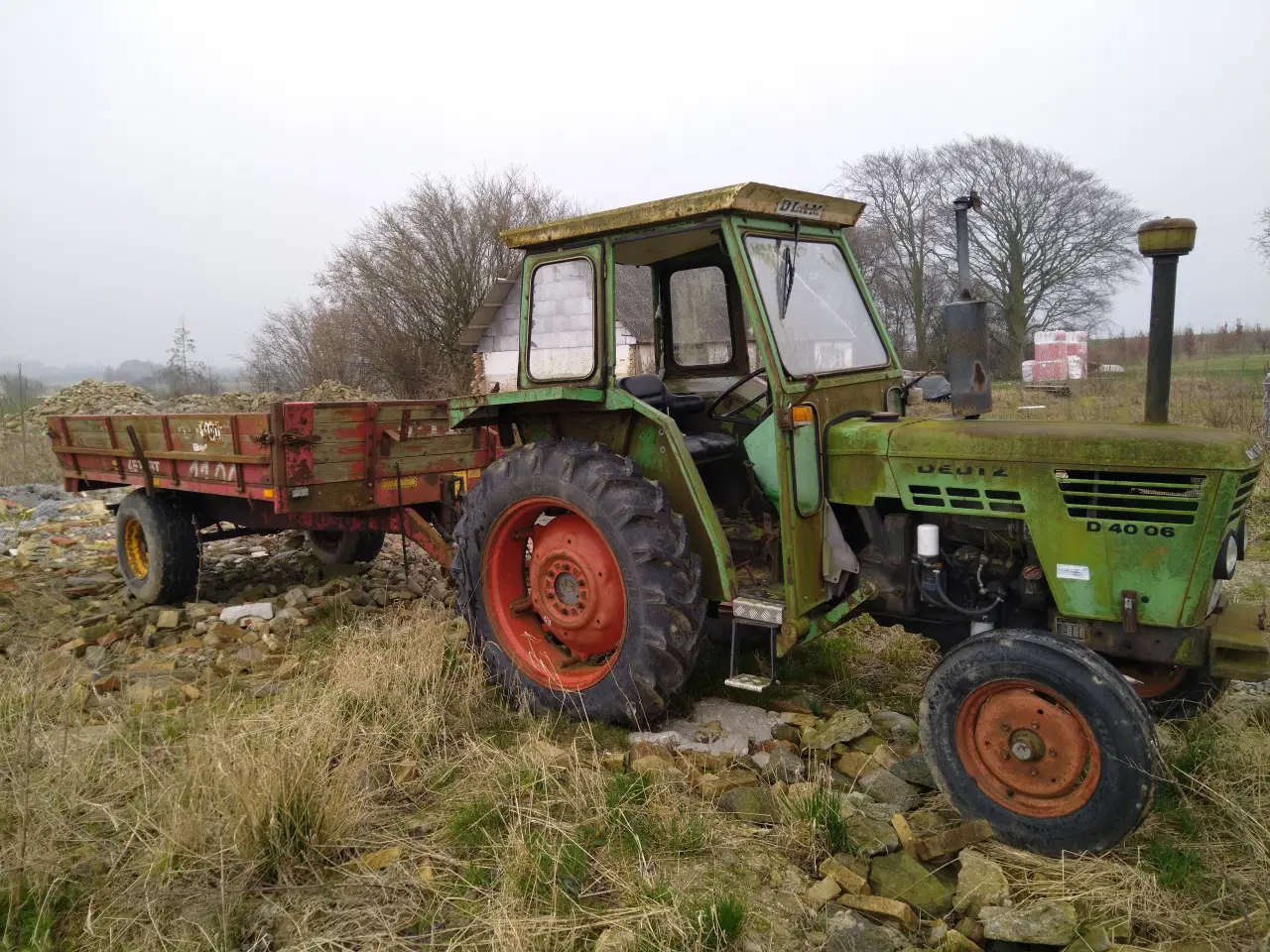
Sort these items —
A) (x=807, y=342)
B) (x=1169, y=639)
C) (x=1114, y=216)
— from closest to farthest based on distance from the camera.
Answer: (x=1169, y=639), (x=807, y=342), (x=1114, y=216)

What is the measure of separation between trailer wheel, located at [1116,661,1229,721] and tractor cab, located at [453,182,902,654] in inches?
47.2

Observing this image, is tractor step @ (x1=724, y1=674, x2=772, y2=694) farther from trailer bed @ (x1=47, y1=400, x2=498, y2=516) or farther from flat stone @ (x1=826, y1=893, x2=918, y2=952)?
trailer bed @ (x1=47, y1=400, x2=498, y2=516)

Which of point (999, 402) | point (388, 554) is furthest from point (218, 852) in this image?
point (999, 402)

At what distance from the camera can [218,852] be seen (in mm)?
2867

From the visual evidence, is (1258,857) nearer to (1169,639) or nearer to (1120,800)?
(1120,800)

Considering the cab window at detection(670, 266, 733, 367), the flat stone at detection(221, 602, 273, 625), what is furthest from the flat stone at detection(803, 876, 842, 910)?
the flat stone at detection(221, 602, 273, 625)

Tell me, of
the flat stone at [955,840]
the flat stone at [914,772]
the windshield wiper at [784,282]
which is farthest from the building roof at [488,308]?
the flat stone at [955,840]

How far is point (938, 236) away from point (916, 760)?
95.6ft

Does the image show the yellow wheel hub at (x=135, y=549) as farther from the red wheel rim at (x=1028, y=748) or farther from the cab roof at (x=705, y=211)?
the red wheel rim at (x=1028, y=748)

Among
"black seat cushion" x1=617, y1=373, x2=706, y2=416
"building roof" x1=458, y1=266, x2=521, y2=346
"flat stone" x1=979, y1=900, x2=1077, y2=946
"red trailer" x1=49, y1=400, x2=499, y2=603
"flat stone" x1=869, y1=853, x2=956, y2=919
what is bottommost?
"flat stone" x1=869, y1=853, x2=956, y2=919

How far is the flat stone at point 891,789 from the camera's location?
3.21 meters

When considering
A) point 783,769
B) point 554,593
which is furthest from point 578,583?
point 783,769

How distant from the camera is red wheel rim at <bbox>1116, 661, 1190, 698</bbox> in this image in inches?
135

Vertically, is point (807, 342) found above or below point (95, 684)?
above
